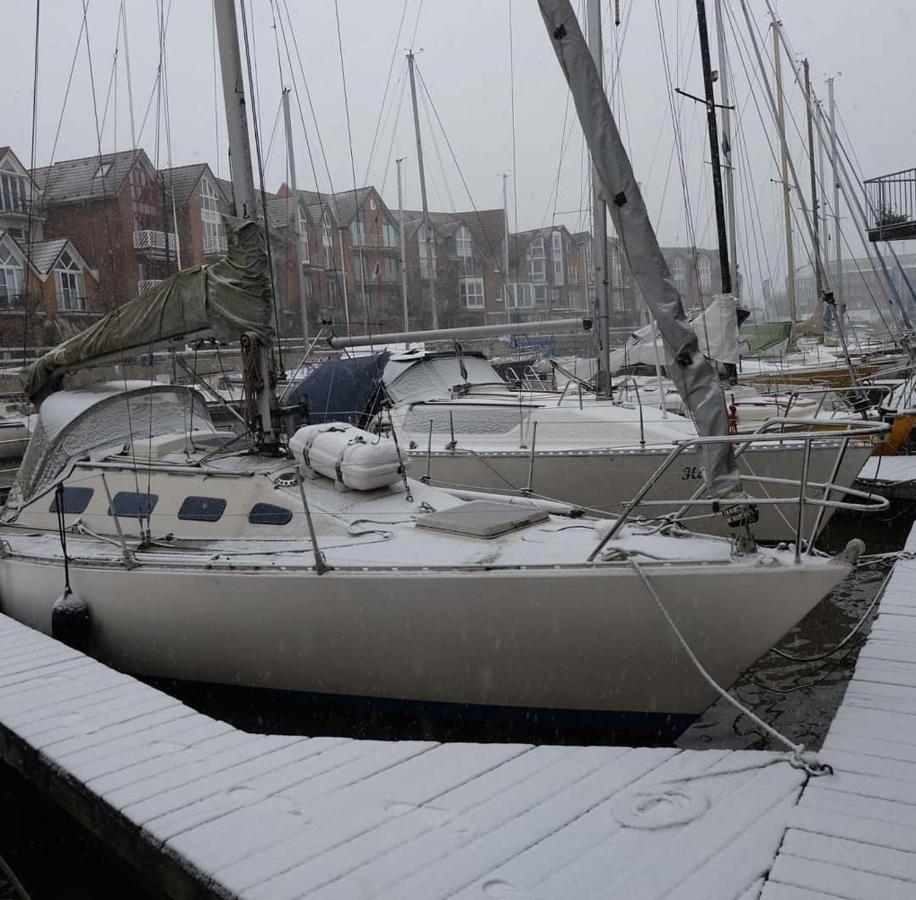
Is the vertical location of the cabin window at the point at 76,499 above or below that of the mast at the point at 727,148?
below

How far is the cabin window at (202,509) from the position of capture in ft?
22.5

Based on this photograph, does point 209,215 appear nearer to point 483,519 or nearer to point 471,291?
point 471,291

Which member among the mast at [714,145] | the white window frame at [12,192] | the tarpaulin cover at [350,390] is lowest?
the tarpaulin cover at [350,390]

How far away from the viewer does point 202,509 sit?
22.6 ft

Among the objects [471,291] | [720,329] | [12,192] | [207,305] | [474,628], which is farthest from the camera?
[471,291]

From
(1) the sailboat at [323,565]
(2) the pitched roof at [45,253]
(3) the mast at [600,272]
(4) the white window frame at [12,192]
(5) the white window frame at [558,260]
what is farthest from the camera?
(5) the white window frame at [558,260]

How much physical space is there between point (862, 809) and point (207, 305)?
6000 millimetres

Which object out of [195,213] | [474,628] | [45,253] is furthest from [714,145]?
[45,253]

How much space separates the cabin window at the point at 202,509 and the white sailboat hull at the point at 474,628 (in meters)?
0.65

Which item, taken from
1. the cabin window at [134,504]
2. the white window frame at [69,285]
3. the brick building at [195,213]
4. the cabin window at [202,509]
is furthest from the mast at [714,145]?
the white window frame at [69,285]

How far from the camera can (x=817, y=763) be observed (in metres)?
3.86

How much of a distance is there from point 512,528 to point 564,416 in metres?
4.92

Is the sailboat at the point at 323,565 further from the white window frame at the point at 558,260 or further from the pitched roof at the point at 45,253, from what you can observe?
the white window frame at the point at 558,260

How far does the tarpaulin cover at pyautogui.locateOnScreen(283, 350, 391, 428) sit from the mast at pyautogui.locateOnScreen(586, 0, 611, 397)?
3.13 m
